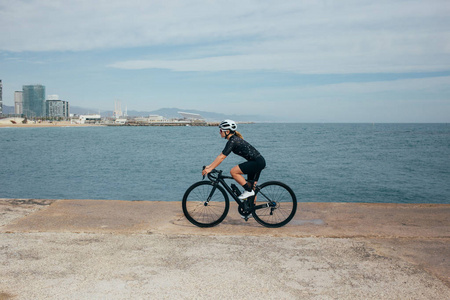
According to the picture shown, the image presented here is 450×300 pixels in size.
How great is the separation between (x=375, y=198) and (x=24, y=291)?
22169 millimetres

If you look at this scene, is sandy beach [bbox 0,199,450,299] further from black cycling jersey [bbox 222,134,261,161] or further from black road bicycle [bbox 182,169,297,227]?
black cycling jersey [bbox 222,134,261,161]

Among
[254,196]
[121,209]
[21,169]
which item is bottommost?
[21,169]

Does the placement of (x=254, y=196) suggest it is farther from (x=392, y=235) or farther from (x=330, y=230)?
(x=392, y=235)

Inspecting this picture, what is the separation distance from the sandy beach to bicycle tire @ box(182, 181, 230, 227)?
17cm

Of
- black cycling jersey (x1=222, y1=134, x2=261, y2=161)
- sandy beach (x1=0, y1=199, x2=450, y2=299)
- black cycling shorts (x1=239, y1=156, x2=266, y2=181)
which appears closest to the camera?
sandy beach (x1=0, y1=199, x2=450, y2=299)

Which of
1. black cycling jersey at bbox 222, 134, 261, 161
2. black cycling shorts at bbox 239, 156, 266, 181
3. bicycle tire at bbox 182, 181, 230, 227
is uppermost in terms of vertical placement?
black cycling jersey at bbox 222, 134, 261, 161

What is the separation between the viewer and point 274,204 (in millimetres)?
6324

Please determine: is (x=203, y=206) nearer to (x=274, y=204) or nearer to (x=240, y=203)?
(x=240, y=203)

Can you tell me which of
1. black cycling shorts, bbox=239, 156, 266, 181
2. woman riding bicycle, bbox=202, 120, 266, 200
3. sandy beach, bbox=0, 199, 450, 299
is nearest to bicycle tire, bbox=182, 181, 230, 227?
sandy beach, bbox=0, 199, 450, 299

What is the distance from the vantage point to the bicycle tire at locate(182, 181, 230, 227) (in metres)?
6.24

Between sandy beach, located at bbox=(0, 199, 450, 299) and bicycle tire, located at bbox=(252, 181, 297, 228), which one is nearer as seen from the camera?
sandy beach, located at bbox=(0, 199, 450, 299)

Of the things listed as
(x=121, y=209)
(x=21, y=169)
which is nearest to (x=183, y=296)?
(x=121, y=209)

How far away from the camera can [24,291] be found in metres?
3.75

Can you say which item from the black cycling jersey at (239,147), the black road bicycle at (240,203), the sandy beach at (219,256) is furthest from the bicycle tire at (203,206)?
the black cycling jersey at (239,147)
